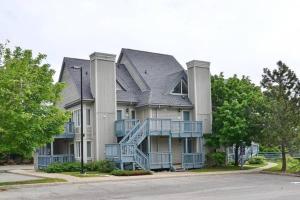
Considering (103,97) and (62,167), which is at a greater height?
(103,97)

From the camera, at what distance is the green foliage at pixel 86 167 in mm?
31062

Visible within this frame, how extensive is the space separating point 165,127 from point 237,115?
5487 mm

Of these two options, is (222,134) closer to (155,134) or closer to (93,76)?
(155,134)

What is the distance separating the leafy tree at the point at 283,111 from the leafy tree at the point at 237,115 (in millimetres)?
1073

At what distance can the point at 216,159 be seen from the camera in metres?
35.4

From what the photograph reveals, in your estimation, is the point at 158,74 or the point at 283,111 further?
the point at 158,74

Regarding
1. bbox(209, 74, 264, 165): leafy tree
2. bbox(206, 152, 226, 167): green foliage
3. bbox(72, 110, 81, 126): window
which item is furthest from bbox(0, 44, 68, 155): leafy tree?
bbox(206, 152, 226, 167): green foliage

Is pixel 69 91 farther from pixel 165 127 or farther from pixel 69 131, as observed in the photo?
pixel 165 127

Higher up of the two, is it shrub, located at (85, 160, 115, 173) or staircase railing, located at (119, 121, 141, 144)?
staircase railing, located at (119, 121, 141, 144)

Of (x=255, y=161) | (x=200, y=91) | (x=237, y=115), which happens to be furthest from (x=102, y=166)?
(x=255, y=161)

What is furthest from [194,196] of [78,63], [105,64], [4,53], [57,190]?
[78,63]

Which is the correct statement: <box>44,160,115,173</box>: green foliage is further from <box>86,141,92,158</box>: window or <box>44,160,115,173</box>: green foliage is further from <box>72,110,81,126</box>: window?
<box>72,110,81,126</box>: window

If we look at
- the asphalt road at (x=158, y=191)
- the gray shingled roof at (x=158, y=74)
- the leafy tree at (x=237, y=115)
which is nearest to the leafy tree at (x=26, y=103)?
the asphalt road at (x=158, y=191)

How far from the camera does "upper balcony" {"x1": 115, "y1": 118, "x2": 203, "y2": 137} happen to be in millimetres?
32969
